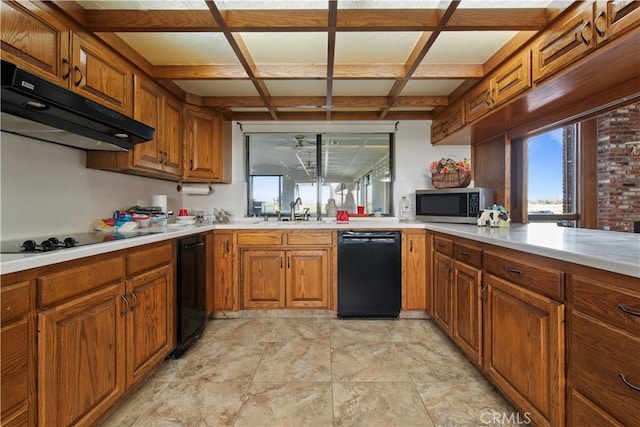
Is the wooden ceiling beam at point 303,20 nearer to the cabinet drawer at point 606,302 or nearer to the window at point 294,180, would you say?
the cabinet drawer at point 606,302

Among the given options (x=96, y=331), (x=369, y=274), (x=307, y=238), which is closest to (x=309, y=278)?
(x=307, y=238)

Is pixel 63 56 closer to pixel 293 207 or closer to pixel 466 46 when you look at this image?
pixel 293 207

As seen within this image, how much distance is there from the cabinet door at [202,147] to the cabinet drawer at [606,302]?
2904mm

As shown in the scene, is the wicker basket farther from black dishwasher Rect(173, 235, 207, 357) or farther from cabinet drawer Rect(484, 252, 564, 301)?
black dishwasher Rect(173, 235, 207, 357)

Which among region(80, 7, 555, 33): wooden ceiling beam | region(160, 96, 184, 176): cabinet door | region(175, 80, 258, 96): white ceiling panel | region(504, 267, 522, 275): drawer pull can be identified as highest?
region(175, 80, 258, 96): white ceiling panel

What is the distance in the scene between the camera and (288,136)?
3.48 metres

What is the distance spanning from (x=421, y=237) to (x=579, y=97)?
4.92ft

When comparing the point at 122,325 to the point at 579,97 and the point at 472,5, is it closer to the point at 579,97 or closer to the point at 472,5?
the point at 472,5

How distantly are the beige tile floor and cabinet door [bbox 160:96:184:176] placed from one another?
1530 millimetres

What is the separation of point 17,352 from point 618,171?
11.7ft

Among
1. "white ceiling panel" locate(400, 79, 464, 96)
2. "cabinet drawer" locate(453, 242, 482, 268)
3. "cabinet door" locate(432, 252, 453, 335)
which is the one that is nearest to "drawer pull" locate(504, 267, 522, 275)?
"cabinet drawer" locate(453, 242, 482, 268)

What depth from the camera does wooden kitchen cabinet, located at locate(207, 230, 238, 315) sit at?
265 centimetres

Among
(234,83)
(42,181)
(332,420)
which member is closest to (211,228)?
(42,181)

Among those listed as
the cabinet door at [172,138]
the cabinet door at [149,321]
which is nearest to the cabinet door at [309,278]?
the cabinet door at [149,321]
